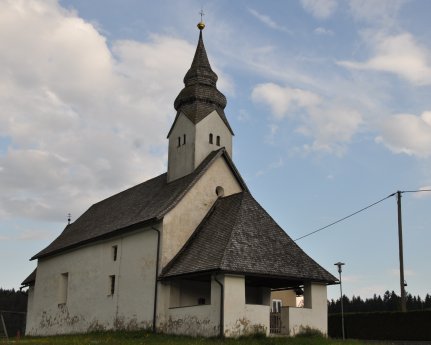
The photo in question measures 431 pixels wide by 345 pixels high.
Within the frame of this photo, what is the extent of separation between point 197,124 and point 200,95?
2.36m

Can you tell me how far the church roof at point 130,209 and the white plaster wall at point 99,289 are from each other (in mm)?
644

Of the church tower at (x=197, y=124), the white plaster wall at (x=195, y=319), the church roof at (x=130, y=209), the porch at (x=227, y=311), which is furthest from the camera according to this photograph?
the church tower at (x=197, y=124)

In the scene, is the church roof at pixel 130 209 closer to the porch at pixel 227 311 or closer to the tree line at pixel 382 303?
the porch at pixel 227 311

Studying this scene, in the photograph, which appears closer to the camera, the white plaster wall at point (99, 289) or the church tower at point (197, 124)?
the white plaster wall at point (99, 289)

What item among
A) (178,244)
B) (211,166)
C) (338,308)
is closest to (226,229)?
(178,244)

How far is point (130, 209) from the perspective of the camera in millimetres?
33375

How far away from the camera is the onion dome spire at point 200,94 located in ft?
106

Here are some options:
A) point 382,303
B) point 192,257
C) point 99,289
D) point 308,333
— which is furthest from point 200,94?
point 382,303

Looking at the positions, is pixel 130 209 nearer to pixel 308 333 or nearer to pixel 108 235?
pixel 108 235

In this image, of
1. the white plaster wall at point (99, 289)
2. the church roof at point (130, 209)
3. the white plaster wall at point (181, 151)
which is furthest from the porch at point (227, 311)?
the white plaster wall at point (181, 151)

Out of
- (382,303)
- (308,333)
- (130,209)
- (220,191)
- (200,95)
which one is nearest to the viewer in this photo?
(308,333)

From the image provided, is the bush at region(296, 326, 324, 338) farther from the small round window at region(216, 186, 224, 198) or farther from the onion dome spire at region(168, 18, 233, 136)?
the onion dome spire at region(168, 18, 233, 136)

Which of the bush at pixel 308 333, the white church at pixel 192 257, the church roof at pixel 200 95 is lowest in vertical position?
the bush at pixel 308 333

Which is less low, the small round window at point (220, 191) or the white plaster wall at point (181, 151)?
the white plaster wall at point (181, 151)
